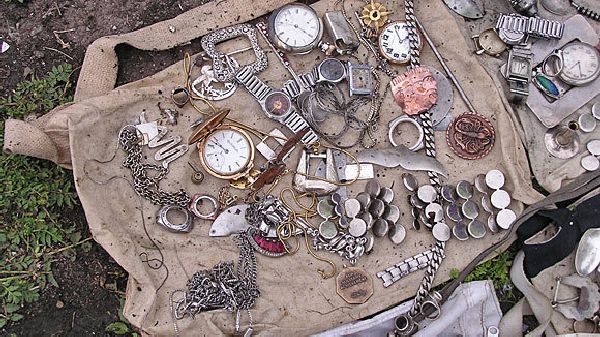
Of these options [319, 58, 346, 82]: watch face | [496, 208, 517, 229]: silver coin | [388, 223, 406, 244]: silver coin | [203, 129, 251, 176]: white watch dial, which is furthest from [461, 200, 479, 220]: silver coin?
[203, 129, 251, 176]: white watch dial

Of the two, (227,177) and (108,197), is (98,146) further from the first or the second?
(227,177)

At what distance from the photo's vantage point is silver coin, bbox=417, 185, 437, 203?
15.6 feet

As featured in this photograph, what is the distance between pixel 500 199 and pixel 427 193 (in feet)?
1.53

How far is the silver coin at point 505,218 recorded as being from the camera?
4727 mm

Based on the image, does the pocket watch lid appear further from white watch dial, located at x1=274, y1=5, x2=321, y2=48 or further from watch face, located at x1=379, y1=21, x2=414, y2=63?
watch face, located at x1=379, y1=21, x2=414, y2=63

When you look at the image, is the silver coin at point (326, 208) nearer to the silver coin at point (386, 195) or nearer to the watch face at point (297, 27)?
the silver coin at point (386, 195)

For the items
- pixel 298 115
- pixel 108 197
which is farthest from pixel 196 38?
pixel 108 197

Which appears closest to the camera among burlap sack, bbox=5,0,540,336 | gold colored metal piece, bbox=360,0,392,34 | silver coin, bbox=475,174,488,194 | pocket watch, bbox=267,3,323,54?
burlap sack, bbox=5,0,540,336

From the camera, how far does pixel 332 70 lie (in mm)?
4871

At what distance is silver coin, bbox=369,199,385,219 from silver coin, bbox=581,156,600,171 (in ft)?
4.48

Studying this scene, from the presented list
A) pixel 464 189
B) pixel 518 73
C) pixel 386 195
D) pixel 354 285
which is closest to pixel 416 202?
pixel 386 195

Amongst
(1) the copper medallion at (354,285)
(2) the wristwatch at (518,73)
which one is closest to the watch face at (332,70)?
(2) the wristwatch at (518,73)

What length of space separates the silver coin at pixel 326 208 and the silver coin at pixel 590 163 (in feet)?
5.49

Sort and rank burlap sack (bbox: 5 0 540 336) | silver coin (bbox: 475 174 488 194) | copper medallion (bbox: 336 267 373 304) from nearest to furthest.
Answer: burlap sack (bbox: 5 0 540 336) → copper medallion (bbox: 336 267 373 304) → silver coin (bbox: 475 174 488 194)
